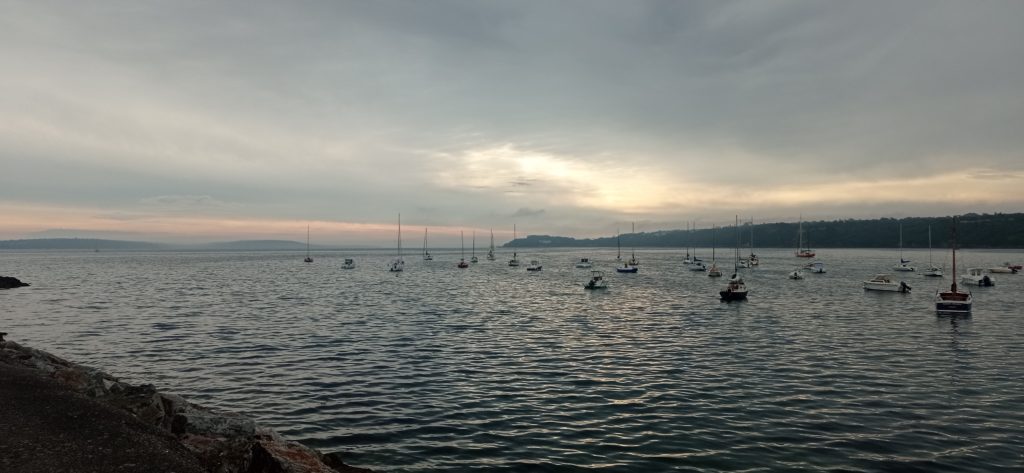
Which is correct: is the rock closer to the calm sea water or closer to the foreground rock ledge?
the calm sea water

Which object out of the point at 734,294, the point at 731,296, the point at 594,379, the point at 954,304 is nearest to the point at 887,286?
the point at 954,304

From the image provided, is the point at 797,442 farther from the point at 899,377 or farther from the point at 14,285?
the point at 14,285

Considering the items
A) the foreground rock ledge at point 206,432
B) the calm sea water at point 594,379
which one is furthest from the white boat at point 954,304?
the foreground rock ledge at point 206,432

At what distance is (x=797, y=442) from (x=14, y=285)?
106656mm

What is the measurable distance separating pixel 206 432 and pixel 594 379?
15.8m

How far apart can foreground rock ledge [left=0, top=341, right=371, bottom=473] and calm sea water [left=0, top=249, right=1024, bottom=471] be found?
254 centimetres

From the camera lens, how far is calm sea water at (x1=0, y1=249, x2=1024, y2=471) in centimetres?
1631

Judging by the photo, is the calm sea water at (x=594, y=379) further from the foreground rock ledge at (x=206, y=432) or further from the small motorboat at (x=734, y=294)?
the small motorboat at (x=734, y=294)

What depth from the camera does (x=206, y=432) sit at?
1478cm

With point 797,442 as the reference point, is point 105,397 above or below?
above

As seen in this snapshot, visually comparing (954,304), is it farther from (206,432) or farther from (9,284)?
(9,284)

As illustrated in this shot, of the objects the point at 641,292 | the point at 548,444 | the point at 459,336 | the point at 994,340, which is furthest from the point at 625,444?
the point at 641,292

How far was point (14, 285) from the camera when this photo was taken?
271ft

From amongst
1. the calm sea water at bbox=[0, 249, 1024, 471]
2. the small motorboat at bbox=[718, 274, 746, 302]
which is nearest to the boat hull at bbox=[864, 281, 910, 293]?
the calm sea water at bbox=[0, 249, 1024, 471]
